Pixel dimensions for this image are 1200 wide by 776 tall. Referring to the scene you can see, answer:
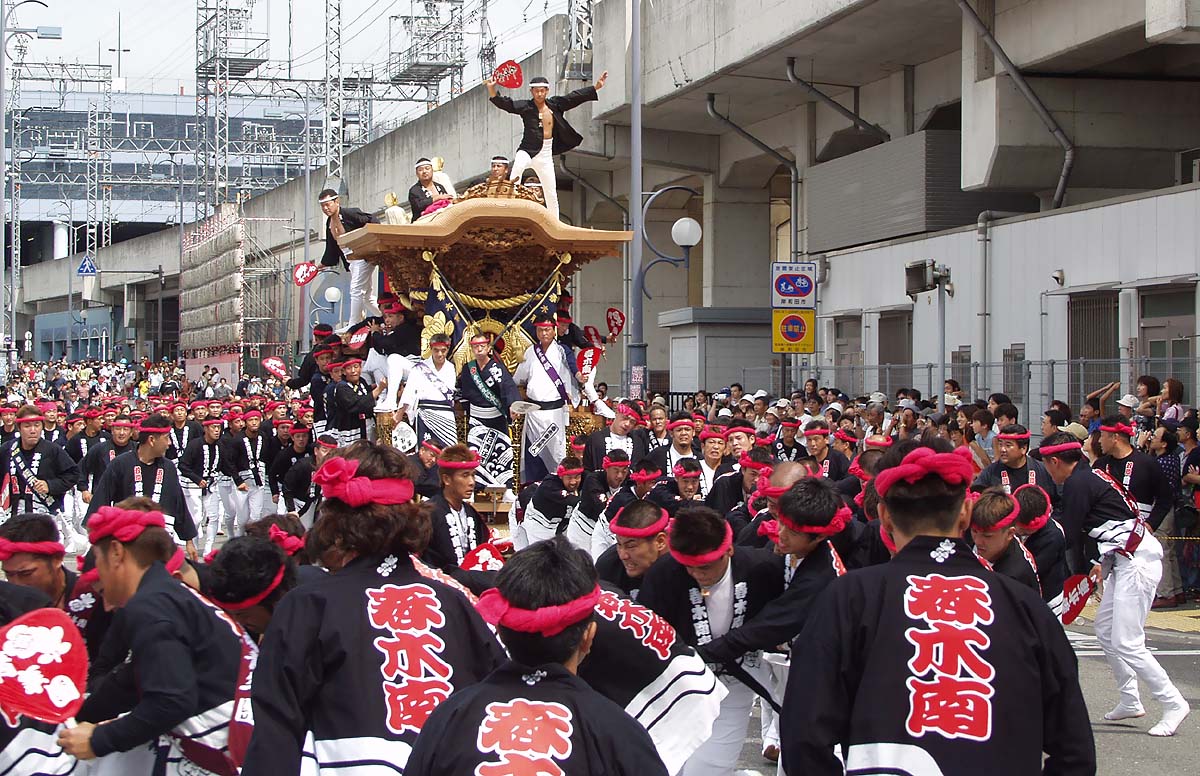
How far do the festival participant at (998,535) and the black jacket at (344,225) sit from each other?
1135cm

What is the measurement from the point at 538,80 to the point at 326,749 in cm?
1354

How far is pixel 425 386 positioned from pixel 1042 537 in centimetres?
839

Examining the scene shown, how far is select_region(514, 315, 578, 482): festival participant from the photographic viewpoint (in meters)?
15.1

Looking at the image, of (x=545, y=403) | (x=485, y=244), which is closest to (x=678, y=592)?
(x=545, y=403)

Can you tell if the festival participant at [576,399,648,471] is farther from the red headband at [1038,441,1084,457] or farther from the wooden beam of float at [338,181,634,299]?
the red headband at [1038,441,1084,457]

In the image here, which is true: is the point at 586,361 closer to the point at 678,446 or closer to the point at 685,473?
the point at 678,446

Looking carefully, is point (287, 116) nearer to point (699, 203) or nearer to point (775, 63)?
point (699, 203)

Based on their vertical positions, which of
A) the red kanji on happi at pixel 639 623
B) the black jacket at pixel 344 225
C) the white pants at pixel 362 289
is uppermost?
the black jacket at pixel 344 225

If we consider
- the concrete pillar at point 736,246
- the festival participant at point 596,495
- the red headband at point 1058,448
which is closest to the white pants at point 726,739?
the red headband at point 1058,448

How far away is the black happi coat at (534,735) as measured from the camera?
318cm

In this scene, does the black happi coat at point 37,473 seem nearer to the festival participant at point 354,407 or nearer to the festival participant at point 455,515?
the festival participant at point 354,407

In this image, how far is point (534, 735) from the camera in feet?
10.4

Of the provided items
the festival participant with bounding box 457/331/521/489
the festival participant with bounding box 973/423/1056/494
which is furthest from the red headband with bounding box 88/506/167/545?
the festival participant with bounding box 457/331/521/489

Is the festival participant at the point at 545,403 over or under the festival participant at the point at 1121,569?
over
